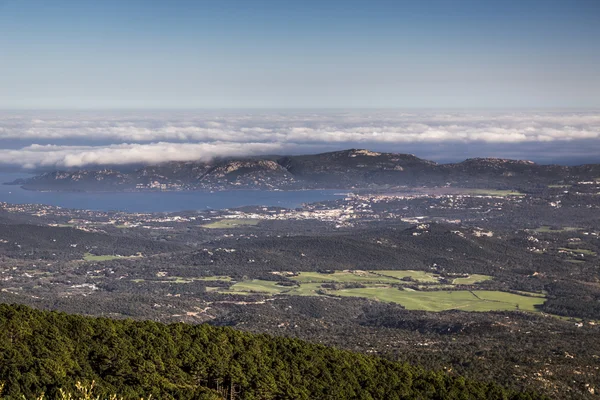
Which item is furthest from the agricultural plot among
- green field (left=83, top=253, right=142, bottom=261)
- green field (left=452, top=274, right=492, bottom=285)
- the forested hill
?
the forested hill

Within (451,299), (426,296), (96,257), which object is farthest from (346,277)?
(96,257)

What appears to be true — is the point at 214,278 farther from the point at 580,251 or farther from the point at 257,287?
the point at 580,251

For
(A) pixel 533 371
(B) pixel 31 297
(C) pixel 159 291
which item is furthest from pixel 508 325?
(B) pixel 31 297

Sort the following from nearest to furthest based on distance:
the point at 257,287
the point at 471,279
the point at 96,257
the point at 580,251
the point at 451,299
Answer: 1. the point at 451,299
2. the point at 257,287
3. the point at 471,279
4. the point at 96,257
5. the point at 580,251

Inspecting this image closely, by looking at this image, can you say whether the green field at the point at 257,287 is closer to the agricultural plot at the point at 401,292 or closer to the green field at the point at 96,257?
the agricultural plot at the point at 401,292

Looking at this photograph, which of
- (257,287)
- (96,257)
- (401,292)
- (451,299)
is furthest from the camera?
(96,257)

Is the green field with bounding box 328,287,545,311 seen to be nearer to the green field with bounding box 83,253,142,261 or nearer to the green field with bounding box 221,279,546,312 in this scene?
the green field with bounding box 221,279,546,312

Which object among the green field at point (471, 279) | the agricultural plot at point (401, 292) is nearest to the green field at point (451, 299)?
the agricultural plot at point (401, 292)

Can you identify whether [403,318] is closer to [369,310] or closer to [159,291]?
[369,310]
